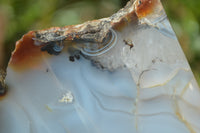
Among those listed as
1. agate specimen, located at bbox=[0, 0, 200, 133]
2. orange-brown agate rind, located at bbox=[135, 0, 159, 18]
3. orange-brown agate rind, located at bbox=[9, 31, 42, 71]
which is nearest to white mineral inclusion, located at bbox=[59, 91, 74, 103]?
agate specimen, located at bbox=[0, 0, 200, 133]

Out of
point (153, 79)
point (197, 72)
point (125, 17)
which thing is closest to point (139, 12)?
point (125, 17)

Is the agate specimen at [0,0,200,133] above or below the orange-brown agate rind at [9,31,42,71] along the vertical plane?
below

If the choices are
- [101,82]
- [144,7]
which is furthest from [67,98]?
[144,7]

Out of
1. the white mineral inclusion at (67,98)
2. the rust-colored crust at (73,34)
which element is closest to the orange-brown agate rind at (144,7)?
the rust-colored crust at (73,34)

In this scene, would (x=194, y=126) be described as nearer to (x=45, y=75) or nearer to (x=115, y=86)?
(x=115, y=86)

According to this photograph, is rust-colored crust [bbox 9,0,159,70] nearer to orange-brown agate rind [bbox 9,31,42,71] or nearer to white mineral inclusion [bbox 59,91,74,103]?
orange-brown agate rind [bbox 9,31,42,71]

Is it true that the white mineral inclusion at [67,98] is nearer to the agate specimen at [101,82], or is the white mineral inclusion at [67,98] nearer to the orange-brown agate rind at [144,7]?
the agate specimen at [101,82]

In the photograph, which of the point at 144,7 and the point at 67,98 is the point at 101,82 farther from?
the point at 144,7
